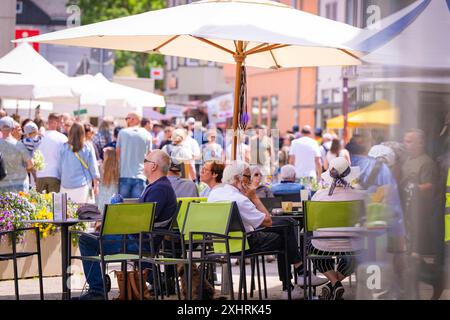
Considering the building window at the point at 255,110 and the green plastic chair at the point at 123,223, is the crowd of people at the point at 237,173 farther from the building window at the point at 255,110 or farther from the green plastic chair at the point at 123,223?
the building window at the point at 255,110

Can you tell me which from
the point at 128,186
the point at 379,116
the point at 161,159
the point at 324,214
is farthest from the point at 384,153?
the point at 128,186

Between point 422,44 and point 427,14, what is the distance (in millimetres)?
218

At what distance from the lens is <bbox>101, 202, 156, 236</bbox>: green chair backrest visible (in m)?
9.92

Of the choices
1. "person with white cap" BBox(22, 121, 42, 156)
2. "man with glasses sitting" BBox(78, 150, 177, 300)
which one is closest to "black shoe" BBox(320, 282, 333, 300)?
"man with glasses sitting" BBox(78, 150, 177, 300)

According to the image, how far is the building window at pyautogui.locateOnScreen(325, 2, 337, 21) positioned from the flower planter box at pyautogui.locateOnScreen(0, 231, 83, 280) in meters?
31.1

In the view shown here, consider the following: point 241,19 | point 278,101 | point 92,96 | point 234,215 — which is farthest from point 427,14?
point 278,101

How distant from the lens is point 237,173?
11.2m

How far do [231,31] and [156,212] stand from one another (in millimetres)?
1845

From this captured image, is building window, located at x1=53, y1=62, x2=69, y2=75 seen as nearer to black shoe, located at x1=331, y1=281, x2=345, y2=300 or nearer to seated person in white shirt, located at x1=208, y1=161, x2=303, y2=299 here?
seated person in white shirt, located at x1=208, y1=161, x2=303, y2=299

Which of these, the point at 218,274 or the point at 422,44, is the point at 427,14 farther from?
the point at 218,274

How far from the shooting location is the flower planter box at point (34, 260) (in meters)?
13.0

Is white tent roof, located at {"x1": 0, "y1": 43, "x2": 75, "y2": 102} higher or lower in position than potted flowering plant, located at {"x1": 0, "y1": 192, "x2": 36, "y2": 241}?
higher

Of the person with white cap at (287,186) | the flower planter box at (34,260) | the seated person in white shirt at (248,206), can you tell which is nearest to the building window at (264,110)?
the person with white cap at (287,186)

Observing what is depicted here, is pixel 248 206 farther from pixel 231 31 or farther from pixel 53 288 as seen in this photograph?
pixel 53 288
